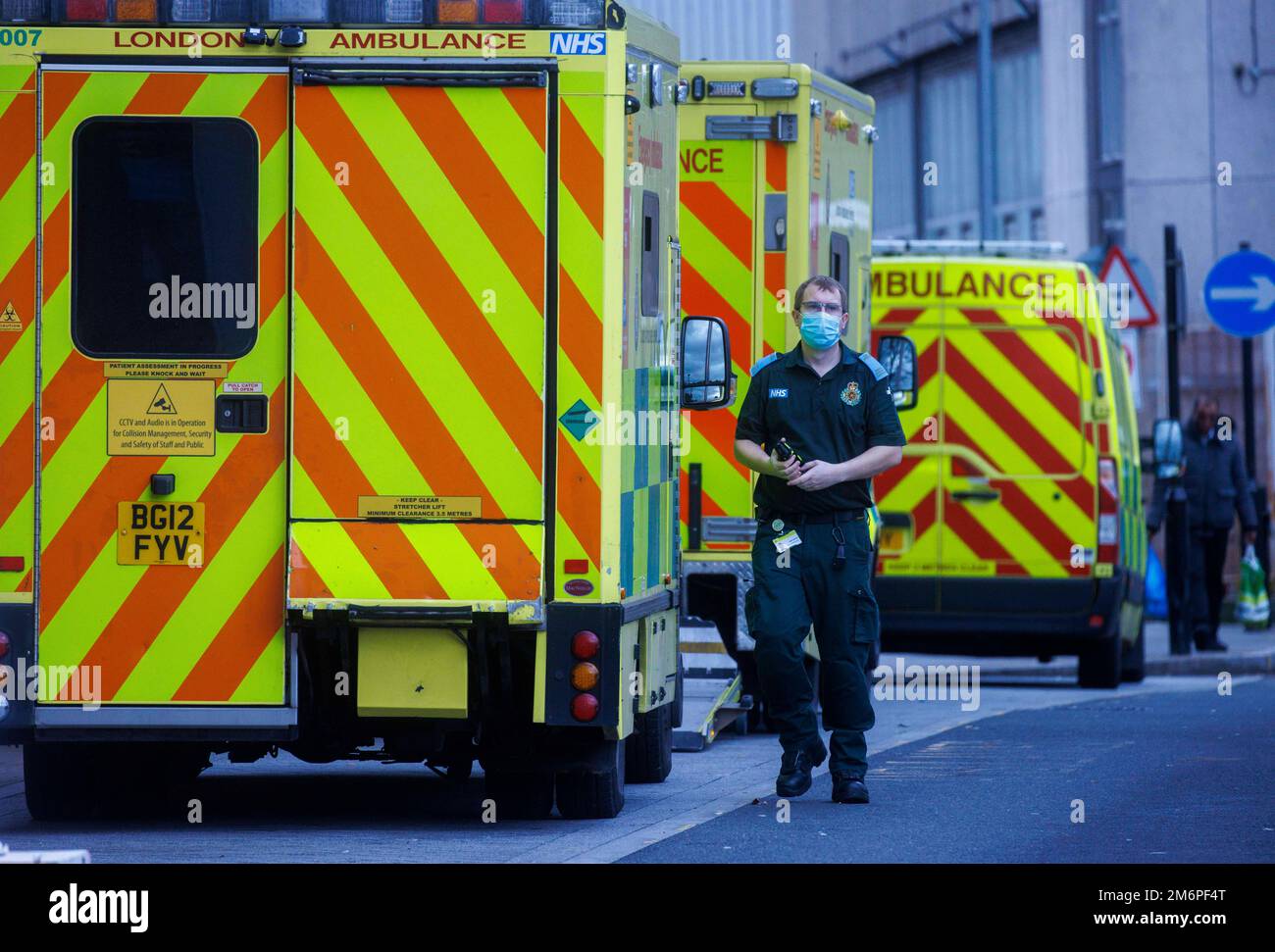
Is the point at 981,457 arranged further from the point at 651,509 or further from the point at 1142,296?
the point at 651,509

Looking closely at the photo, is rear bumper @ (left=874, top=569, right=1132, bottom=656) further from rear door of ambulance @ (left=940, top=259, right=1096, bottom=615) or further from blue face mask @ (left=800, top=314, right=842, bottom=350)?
blue face mask @ (left=800, top=314, right=842, bottom=350)

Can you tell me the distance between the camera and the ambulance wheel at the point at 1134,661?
58.1 ft

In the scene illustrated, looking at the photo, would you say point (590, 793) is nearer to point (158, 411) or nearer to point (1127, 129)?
point (158, 411)

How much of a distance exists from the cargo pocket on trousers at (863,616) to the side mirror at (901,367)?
4128 millimetres

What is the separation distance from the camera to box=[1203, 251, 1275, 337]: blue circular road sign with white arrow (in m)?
19.9

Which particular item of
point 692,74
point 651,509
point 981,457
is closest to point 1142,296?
point 981,457

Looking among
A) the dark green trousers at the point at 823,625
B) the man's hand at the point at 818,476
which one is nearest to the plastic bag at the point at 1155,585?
the dark green trousers at the point at 823,625

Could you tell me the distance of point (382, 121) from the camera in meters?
8.91

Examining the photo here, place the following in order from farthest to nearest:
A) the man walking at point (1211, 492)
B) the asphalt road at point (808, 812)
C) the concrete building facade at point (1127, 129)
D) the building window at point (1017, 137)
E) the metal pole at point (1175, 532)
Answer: the building window at point (1017, 137), the concrete building facade at point (1127, 129), the man walking at point (1211, 492), the metal pole at point (1175, 532), the asphalt road at point (808, 812)

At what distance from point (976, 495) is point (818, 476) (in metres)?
7.16

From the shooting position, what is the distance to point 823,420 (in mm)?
9789

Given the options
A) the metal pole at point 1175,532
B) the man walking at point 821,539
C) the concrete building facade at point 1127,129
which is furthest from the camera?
the concrete building facade at point 1127,129

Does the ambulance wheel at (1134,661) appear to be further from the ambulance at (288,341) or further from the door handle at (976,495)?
the ambulance at (288,341)

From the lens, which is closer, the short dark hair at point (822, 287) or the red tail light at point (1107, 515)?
the short dark hair at point (822, 287)
